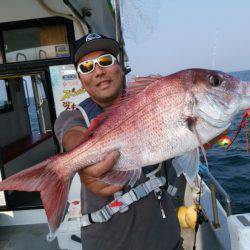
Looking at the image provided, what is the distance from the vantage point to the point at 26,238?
5.41 meters

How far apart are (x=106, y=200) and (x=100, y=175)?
329mm

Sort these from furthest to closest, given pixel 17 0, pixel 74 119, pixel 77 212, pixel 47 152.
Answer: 1. pixel 47 152
2. pixel 17 0
3. pixel 77 212
4. pixel 74 119

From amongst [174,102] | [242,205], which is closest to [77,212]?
[174,102]

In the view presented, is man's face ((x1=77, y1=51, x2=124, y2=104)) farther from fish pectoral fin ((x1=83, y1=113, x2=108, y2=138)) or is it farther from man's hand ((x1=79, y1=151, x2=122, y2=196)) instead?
man's hand ((x1=79, y1=151, x2=122, y2=196))

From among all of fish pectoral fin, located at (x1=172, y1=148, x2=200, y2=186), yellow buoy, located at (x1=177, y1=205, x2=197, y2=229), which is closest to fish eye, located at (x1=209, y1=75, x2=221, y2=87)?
fish pectoral fin, located at (x1=172, y1=148, x2=200, y2=186)

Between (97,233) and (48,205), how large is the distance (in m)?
0.48

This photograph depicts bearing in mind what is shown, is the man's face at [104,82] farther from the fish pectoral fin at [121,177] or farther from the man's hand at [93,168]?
the fish pectoral fin at [121,177]

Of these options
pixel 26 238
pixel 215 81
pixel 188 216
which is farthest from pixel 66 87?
pixel 215 81

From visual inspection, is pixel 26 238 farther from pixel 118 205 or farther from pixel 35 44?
pixel 118 205

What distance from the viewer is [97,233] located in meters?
2.24

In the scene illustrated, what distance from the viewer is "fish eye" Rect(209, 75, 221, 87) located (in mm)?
1872

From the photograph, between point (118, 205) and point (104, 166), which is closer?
point (104, 166)

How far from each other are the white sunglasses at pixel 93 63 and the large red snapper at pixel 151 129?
44 cm

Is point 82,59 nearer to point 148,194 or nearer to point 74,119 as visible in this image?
point 74,119
